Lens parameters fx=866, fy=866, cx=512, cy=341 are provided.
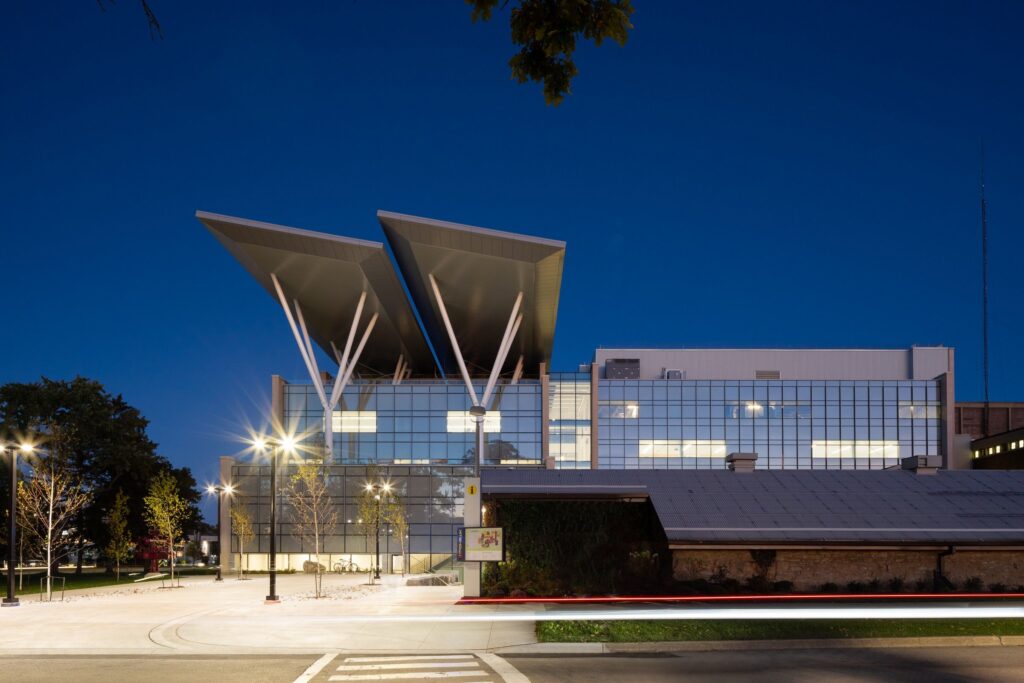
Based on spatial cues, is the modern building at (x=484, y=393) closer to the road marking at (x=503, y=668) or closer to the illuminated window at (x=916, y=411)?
the illuminated window at (x=916, y=411)

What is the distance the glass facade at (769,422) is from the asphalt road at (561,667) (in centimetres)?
6342

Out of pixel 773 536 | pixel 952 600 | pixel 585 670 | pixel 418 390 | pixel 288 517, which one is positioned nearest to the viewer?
pixel 585 670

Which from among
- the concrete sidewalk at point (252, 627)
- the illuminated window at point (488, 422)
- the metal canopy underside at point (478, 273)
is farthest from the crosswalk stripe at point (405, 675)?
the illuminated window at point (488, 422)

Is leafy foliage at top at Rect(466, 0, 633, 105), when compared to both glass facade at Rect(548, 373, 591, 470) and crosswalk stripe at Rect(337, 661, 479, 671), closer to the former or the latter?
crosswalk stripe at Rect(337, 661, 479, 671)

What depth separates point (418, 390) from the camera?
69.1 meters

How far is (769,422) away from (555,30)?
76.0 metres

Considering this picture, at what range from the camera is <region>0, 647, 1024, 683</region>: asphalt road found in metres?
12.6

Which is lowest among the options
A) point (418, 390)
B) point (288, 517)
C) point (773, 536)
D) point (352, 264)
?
point (288, 517)

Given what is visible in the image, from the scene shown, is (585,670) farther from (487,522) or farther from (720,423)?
(720,423)

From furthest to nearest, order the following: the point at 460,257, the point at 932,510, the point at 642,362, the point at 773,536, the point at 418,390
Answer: the point at 642,362 → the point at 418,390 → the point at 460,257 → the point at 932,510 → the point at 773,536

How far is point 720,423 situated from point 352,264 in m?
39.1

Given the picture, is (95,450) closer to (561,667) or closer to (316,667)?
(316,667)

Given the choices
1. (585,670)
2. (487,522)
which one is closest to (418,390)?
(487,522)

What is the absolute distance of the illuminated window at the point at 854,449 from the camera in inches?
3046
